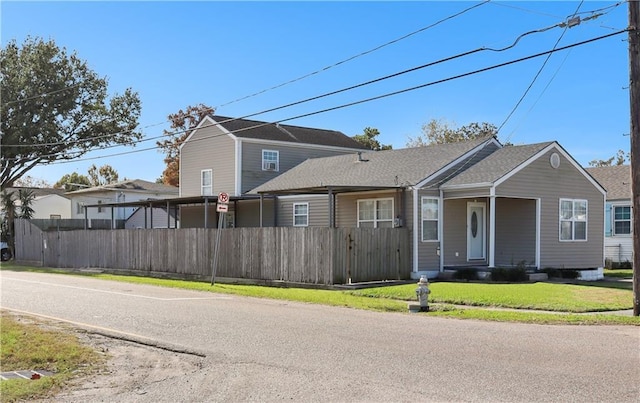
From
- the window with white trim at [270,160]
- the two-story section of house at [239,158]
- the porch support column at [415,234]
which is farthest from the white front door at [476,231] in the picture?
the window with white trim at [270,160]

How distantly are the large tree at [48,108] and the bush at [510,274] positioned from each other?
2667 centimetres

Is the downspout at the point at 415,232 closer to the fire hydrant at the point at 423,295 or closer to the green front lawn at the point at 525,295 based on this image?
the green front lawn at the point at 525,295

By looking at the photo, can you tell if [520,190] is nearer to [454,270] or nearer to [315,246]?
[454,270]

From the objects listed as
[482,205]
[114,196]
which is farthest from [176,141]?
[482,205]

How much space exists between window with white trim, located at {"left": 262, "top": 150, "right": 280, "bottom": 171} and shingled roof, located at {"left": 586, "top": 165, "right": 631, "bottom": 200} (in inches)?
632

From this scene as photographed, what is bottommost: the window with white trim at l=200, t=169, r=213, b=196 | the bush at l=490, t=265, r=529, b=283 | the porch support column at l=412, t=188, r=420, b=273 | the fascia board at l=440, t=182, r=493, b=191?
the bush at l=490, t=265, r=529, b=283

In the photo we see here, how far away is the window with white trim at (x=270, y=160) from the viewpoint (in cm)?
3369

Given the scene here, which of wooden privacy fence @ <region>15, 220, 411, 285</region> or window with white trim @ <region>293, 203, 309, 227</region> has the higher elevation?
window with white trim @ <region>293, 203, 309, 227</region>

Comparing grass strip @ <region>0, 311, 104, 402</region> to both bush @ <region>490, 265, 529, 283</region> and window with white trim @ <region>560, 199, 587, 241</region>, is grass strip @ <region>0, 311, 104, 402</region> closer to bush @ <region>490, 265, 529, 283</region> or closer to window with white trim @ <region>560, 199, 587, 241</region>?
bush @ <region>490, 265, 529, 283</region>

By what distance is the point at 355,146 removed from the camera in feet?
128

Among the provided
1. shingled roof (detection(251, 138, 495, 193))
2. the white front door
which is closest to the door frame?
the white front door

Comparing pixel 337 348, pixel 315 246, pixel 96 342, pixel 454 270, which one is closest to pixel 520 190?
pixel 454 270

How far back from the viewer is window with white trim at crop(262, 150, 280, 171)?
33.7 m

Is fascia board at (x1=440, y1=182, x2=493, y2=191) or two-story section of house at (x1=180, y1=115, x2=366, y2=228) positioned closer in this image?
fascia board at (x1=440, y1=182, x2=493, y2=191)
